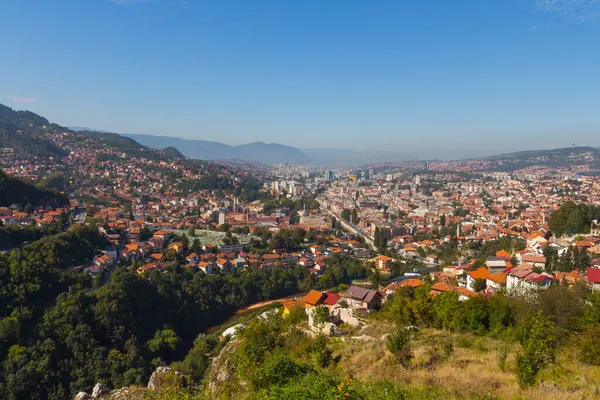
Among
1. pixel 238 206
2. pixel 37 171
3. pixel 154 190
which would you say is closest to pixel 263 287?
pixel 238 206

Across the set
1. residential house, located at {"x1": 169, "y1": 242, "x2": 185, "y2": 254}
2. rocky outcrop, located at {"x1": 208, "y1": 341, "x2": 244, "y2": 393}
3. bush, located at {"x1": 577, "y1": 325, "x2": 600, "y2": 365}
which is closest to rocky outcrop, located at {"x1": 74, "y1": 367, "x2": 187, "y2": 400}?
rocky outcrop, located at {"x1": 208, "y1": 341, "x2": 244, "y2": 393}

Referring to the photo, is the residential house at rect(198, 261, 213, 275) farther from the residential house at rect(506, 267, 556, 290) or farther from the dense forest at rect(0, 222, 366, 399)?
the residential house at rect(506, 267, 556, 290)

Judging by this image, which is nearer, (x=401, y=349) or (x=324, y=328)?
(x=401, y=349)

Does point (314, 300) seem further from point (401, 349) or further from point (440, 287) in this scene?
point (401, 349)

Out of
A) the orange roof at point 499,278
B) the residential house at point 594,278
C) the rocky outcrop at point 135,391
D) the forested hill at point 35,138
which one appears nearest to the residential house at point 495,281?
the orange roof at point 499,278

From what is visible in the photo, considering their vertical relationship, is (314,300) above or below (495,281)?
below

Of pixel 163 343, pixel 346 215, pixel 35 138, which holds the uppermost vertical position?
pixel 35 138

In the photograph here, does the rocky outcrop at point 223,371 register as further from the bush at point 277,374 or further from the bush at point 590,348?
the bush at point 590,348

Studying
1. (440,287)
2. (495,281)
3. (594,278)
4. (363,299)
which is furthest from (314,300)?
(594,278)
